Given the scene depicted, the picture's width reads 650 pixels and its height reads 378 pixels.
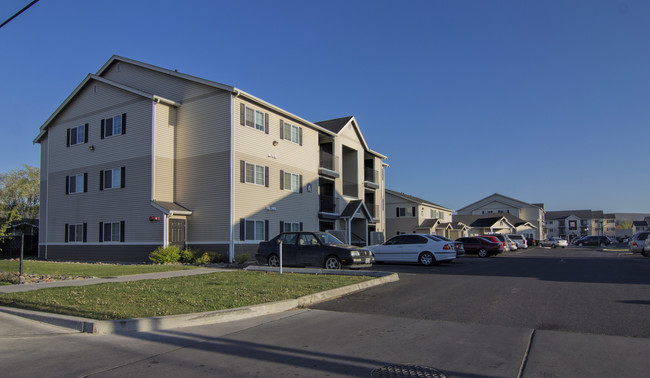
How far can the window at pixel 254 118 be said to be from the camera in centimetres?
2333

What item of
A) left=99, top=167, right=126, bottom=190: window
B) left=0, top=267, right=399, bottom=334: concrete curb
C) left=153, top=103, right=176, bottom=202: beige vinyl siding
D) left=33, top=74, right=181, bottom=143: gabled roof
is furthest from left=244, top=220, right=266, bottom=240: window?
left=0, top=267, right=399, bottom=334: concrete curb

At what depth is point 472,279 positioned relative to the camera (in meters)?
14.2

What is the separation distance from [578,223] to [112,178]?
136m

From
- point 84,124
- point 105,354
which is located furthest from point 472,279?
point 84,124

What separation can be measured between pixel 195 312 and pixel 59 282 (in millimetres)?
6877

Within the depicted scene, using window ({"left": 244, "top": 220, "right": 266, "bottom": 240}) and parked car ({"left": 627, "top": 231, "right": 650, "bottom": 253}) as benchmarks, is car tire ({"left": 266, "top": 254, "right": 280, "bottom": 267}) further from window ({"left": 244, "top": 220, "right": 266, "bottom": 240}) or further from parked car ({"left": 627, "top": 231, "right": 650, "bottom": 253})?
parked car ({"left": 627, "top": 231, "right": 650, "bottom": 253})

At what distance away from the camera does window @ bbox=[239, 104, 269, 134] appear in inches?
918

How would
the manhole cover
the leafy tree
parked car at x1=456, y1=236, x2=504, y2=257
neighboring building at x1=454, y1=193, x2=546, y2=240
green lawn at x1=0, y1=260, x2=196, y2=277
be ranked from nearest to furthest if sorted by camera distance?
the manhole cover, green lawn at x1=0, y1=260, x2=196, y2=277, parked car at x1=456, y1=236, x2=504, y2=257, the leafy tree, neighboring building at x1=454, y1=193, x2=546, y2=240

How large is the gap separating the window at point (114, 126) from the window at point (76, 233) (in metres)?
5.34

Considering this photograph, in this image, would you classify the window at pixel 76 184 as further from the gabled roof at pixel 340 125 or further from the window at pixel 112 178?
the gabled roof at pixel 340 125

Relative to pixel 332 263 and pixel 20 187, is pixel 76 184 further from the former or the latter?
pixel 20 187

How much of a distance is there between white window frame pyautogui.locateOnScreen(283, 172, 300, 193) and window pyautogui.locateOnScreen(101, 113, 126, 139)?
925cm

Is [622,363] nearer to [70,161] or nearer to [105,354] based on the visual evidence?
[105,354]

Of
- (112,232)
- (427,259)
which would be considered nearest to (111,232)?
(112,232)
